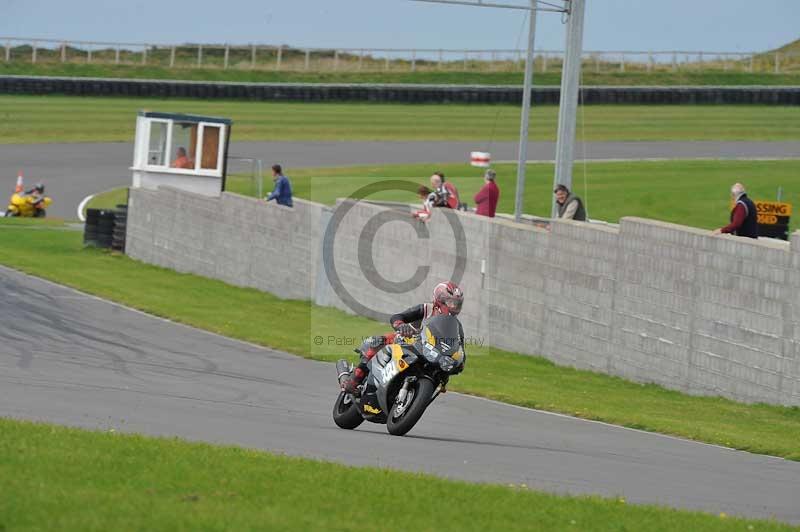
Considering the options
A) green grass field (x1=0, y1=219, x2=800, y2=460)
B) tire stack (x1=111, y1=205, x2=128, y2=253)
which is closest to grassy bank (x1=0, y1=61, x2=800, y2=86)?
green grass field (x1=0, y1=219, x2=800, y2=460)

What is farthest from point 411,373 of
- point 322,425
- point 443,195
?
point 443,195

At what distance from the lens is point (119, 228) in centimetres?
3356

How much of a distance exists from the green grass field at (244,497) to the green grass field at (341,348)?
5.12 metres

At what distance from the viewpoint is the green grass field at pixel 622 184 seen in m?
38.9

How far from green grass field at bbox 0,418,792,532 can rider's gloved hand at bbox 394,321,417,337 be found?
2637 millimetres

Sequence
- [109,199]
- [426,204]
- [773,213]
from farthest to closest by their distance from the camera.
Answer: [109,199], [773,213], [426,204]

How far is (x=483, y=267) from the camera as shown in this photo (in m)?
22.9

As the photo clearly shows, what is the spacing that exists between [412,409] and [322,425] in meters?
1.38

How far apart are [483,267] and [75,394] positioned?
33.5ft

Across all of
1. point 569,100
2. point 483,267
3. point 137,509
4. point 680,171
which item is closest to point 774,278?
point 483,267

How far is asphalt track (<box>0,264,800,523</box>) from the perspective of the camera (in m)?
10.8

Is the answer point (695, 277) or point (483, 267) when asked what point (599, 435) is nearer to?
point (695, 277)

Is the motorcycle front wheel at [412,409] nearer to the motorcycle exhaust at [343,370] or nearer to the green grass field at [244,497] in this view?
the motorcycle exhaust at [343,370]

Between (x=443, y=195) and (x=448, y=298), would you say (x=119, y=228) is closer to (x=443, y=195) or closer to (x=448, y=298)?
(x=443, y=195)
